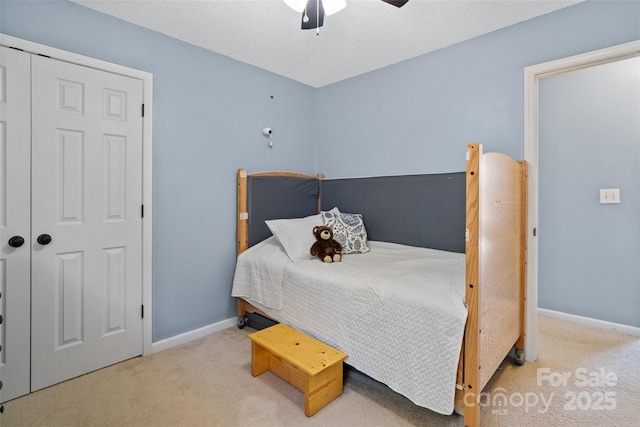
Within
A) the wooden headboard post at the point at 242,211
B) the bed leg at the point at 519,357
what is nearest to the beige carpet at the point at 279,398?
the bed leg at the point at 519,357

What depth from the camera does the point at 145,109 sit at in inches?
86.7

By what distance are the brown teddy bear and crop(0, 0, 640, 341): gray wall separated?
Answer: 0.80 m

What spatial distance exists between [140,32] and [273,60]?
1.02 m

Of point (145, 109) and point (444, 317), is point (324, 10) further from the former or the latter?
point (444, 317)

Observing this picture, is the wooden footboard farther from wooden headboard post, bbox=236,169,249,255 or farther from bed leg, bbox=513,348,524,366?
wooden headboard post, bbox=236,169,249,255

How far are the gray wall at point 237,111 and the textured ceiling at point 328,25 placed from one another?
100mm

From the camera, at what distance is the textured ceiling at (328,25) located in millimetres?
1995

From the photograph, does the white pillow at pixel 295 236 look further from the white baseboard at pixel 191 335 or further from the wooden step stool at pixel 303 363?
the white baseboard at pixel 191 335

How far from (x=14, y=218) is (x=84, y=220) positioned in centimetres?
32

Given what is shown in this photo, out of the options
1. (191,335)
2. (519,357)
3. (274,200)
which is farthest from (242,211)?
(519,357)

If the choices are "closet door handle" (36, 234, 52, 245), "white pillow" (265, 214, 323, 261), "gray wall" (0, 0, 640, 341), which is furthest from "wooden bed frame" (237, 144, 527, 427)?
"closet door handle" (36, 234, 52, 245)

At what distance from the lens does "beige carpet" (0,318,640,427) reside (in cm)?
158

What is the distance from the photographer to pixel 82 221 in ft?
6.49

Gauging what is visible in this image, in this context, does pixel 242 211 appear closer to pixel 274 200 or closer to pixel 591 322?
pixel 274 200
